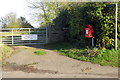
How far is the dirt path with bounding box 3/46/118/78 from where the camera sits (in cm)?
621

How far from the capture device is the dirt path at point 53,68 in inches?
245

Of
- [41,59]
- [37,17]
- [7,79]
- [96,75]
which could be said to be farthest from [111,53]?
[37,17]

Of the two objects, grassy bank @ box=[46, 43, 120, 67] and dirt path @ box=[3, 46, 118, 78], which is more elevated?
grassy bank @ box=[46, 43, 120, 67]

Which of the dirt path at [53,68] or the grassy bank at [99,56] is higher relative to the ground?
the grassy bank at [99,56]

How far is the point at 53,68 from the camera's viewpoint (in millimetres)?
7145

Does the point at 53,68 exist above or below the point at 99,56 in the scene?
below

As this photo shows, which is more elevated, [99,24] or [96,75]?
[99,24]

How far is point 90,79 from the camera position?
5.55 m

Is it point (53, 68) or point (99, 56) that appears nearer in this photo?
point (53, 68)

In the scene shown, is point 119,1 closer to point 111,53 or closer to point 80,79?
point 111,53

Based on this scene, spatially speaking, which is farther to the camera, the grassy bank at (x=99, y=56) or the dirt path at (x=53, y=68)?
the grassy bank at (x=99, y=56)

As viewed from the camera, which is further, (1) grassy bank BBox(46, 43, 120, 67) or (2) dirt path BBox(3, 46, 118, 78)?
(1) grassy bank BBox(46, 43, 120, 67)

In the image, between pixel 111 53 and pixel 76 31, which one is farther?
pixel 76 31

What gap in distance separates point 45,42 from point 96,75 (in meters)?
8.52
